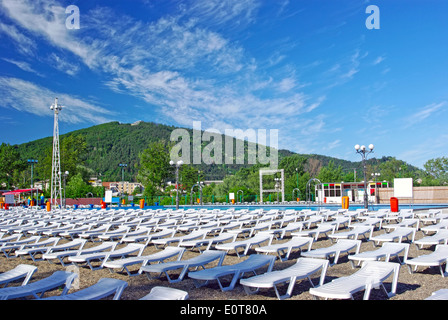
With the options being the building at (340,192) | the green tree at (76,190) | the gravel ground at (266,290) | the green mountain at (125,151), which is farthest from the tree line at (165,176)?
the green mountain at (125,151)

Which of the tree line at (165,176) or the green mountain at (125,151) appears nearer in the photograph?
the tree line at (165,176)

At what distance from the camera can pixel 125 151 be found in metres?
124

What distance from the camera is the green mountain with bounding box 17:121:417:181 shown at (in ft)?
360

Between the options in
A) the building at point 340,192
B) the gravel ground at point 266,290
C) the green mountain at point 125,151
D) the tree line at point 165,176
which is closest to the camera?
the gravel ground at point 266,290

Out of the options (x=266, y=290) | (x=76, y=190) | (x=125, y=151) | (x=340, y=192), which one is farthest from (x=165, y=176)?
(x=125, y=151)

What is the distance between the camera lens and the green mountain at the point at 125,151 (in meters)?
110

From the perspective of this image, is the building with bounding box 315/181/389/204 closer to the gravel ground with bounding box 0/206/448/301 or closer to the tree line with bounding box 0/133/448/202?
the tree line with bounding box 0/133/448/202

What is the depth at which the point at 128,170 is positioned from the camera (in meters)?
120

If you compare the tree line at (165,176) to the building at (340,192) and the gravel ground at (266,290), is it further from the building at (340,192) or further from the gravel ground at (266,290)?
the gravel ground at (266,290)

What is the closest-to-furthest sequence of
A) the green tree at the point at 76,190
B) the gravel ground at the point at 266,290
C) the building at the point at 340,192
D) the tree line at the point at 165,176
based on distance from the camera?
the gravel ground at the point at 266,290 < the building at the point at 340,192 < the green tree at the point at 76,190 < the tree line at the point at 165,176

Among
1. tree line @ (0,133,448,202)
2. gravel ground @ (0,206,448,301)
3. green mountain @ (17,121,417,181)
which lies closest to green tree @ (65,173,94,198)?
tree line @ (0,133,448,202)

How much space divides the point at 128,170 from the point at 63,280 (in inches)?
4700
